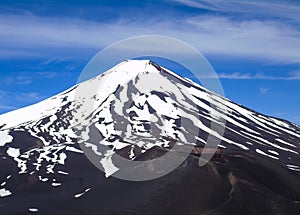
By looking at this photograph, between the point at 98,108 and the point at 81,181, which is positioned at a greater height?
the point at 98,108

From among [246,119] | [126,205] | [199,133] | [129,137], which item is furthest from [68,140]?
[126,205]

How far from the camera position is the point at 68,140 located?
5098 inches

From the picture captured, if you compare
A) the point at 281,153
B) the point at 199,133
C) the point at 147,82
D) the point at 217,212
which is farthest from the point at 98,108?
the point at 217,212

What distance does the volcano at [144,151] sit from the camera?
66250mm

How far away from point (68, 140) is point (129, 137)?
1508cm

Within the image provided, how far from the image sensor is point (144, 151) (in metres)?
104

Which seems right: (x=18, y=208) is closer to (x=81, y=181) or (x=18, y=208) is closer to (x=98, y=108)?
(x=81, y=181)

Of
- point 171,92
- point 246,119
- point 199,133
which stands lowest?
point 199,133

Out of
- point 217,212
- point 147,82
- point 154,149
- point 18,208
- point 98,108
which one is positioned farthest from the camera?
point 147,82

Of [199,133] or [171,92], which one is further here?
[171,92]

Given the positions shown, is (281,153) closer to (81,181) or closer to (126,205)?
(81,181)

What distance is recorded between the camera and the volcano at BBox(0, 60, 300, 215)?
66.2m

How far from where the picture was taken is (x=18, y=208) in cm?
7169

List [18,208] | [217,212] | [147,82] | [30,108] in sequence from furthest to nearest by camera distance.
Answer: [30,108], [147,82], [18,208], [217,212]
